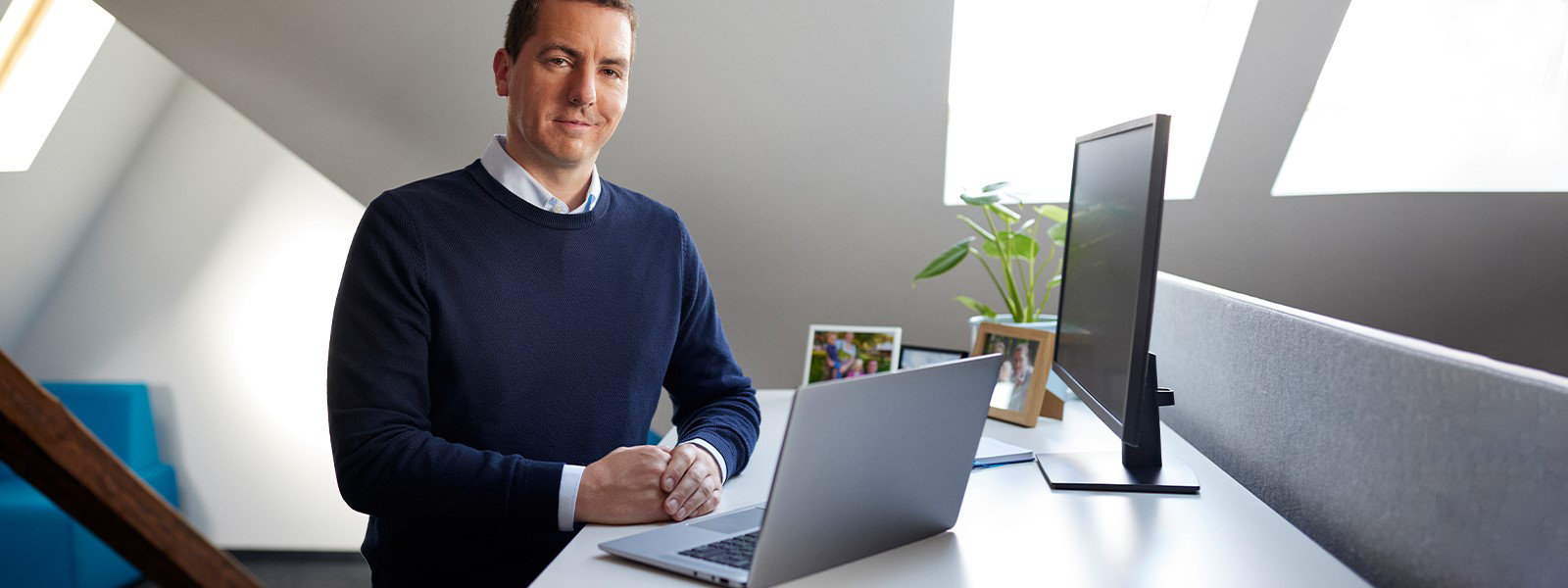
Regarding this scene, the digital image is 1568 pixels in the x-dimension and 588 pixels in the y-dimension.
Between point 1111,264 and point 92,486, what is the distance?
1.01m

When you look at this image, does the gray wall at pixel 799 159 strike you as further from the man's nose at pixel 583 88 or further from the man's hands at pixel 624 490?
the man's hands at pixel 624 490

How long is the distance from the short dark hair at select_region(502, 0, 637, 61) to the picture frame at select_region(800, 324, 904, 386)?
872 millimetres

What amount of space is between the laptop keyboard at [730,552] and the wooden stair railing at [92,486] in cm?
57

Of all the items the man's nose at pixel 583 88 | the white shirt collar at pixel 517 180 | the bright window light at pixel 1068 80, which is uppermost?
the bright window light at pixel 1068 80

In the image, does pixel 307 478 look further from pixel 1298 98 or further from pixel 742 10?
pixel 1298 98

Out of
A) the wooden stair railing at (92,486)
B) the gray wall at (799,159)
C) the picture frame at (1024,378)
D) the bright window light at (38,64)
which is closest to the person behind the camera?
the wooden stair railing at (92,486)

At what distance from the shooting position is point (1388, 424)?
3.11ft

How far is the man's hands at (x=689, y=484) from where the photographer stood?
1.11 m

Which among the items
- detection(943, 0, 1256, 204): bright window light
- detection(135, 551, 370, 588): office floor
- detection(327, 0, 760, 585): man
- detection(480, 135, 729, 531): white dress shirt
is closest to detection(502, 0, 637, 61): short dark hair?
detection(327, 0, 760, 585): man

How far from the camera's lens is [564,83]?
1.39m

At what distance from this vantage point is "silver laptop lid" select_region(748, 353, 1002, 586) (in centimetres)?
86

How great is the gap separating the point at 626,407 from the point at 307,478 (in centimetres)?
225

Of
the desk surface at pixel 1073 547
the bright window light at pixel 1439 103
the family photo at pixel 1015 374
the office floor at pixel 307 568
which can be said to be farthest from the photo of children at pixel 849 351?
the office floor at pixel 307 568

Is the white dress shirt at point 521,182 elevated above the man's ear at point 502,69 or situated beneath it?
situated beneath
